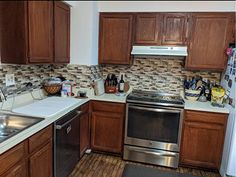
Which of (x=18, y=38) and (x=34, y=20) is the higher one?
(x=34, y=20)

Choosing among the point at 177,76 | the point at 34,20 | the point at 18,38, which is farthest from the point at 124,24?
the point at 18,38

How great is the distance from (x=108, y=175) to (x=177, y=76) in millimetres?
1560

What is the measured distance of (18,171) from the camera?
1350 mm

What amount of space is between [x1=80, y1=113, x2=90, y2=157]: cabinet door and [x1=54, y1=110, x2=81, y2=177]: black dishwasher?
10 cm

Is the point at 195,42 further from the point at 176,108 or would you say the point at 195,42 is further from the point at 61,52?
the point at 61,52

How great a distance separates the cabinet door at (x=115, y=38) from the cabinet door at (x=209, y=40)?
79 centimetres

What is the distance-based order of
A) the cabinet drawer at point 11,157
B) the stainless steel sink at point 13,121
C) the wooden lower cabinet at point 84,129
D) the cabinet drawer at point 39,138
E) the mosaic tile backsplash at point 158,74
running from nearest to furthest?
the cabinet drawer at point 11,157 → the cabinet drawer at point 39,138 → the stainless steel sink at point 13,121 → the wooden lower cabinet at point 84,129 → the mosaic tile backsplash at point 158,74

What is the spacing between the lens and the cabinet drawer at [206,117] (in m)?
2.26

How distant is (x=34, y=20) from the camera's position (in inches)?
71.0

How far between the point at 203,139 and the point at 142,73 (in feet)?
3.82

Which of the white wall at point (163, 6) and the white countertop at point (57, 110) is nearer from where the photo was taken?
the white countertop at point (57, 110)

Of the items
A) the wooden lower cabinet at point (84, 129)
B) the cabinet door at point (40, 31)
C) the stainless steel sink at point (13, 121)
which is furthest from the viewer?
the wooden lower cabinet at point (84, 129)

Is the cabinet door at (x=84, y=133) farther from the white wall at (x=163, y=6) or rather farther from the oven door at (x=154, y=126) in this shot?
the white wall at (x=163, y=6)

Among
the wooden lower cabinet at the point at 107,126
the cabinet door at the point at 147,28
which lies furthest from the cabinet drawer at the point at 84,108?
the cabinet door at the point at 147,28
